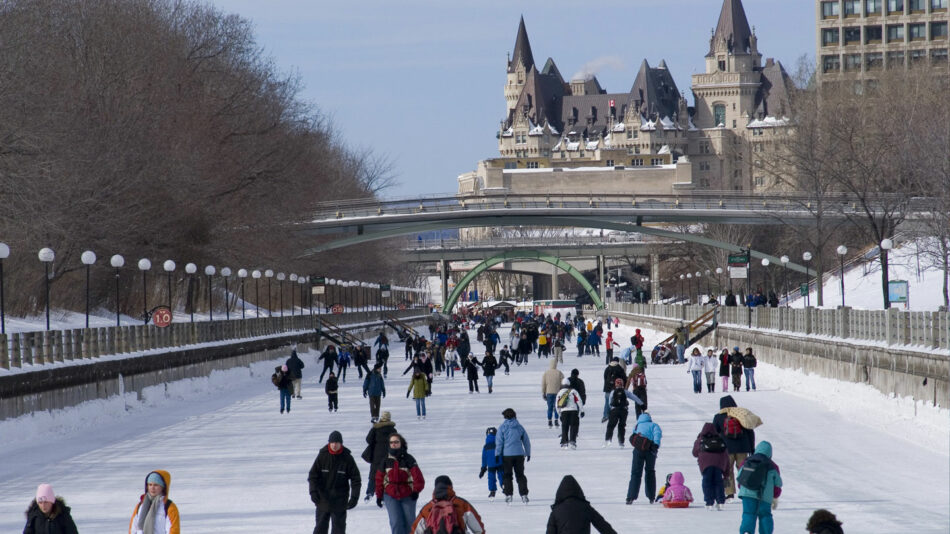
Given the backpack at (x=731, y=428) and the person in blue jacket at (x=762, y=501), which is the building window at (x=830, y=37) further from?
the person in blue jacket at (x=762, y=501)

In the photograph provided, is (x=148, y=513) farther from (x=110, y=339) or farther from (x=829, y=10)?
(x=829, y=10)

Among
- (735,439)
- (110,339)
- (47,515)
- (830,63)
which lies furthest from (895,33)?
(47,515)

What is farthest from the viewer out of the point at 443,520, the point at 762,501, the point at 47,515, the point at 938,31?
the point at 938,31

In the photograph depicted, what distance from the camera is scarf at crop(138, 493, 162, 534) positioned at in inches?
358

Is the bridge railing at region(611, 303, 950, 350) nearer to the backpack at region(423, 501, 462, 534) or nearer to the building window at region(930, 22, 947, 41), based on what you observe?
the backpack at region(423, 501, 462, 534)

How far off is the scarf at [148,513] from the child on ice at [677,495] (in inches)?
259

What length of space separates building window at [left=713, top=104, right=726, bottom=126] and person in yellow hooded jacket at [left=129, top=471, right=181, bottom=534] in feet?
623

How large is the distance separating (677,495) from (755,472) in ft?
8.69

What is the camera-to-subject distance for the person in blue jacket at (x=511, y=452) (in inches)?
567

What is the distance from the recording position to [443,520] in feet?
29.6

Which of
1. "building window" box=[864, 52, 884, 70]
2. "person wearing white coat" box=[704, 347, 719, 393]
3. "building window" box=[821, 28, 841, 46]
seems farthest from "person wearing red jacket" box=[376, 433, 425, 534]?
"building window" box=[821, 28, 841, 46]

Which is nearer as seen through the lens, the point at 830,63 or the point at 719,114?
the point at 830,63

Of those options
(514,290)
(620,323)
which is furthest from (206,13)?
(514,290)

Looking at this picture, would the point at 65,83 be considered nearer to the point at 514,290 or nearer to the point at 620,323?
the point at 620,323
